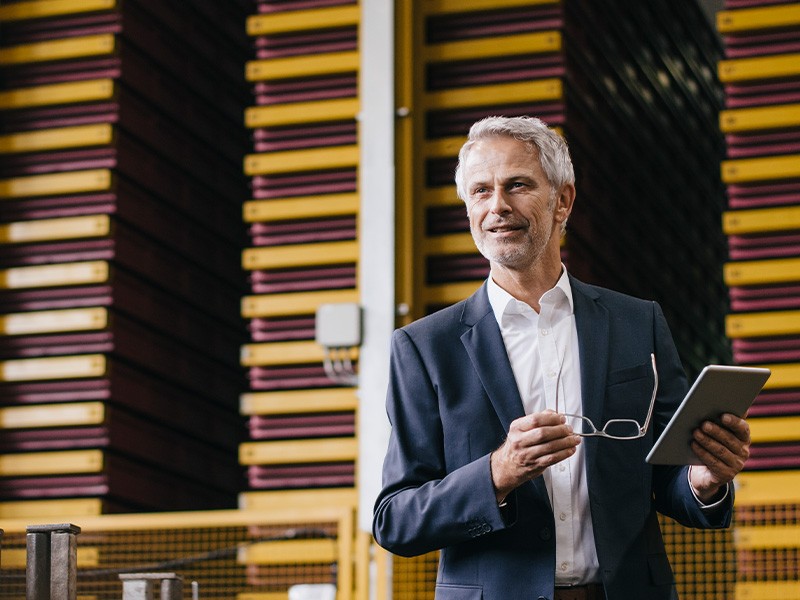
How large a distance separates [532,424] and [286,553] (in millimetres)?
5459

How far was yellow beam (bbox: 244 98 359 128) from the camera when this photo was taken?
8.94 metres

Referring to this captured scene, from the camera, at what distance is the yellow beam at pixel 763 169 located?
8.04 m

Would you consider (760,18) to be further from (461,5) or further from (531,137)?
(531,137)

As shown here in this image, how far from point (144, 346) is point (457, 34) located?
9.30 ft

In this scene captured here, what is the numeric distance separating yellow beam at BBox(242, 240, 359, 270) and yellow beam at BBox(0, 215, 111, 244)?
0.99 metres

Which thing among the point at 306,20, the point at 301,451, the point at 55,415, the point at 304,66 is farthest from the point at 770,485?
the point at 55,415

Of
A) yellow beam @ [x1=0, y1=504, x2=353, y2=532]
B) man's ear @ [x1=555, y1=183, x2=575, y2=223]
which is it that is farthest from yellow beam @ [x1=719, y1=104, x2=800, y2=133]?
man's ear @ [x1=555, y1=183, x2=575, y2=223]

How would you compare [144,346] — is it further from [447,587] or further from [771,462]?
[447,587]

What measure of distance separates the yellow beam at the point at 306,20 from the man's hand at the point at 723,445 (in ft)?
21.0

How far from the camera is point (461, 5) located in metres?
8.85

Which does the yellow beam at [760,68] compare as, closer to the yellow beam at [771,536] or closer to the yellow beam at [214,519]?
the yellow beam at [771,536]

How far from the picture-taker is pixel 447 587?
10.0 ft

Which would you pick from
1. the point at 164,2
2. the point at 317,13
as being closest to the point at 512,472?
the point at 317,13

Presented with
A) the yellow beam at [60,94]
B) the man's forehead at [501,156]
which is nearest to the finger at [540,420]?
the man's forehead at [501,156]
